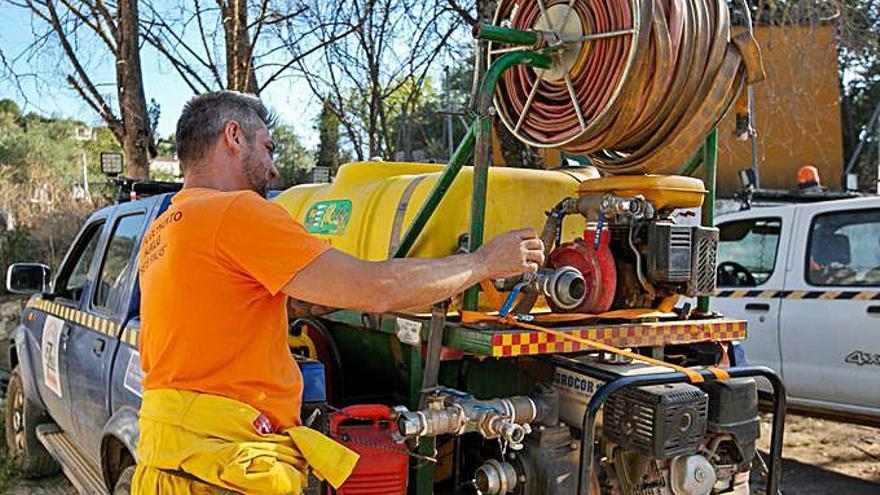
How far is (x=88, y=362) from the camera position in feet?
14.0

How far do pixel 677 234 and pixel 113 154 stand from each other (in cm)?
611

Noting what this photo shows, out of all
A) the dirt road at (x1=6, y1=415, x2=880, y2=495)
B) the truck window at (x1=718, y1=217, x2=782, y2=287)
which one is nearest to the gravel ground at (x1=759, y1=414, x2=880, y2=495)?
the dirt road at (x1=6, y1=415, x2=880, y2=495)

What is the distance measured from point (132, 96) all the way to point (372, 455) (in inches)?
328

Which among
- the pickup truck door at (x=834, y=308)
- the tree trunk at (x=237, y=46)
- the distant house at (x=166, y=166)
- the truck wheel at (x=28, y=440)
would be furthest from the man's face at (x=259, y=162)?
the distant house at (x=166, y=166)

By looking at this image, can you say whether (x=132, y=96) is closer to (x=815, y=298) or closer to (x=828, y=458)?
(x=815, y=298)

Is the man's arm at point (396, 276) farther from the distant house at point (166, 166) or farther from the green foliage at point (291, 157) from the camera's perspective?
the distant house at point (166, 166)

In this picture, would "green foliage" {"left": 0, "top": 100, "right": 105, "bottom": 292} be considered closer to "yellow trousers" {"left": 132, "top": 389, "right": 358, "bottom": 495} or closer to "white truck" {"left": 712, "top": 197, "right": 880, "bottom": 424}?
"white truck" {"left": 712, "top": 197, "right": 880, "bottom": 424}

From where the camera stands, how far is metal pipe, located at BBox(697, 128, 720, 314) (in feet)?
11.0

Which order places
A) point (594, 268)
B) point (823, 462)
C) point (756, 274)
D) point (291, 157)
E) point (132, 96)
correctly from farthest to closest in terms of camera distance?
point (291, 157) → point (132, 96) → point (756, 274) → point (823, 462) → point (594, 268)

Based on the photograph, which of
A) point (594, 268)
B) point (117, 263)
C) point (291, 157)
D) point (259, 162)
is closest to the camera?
point (259, 162)

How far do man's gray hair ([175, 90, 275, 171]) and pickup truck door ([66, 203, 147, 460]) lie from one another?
67.7 inches

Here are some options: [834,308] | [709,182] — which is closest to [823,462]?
[834,308]

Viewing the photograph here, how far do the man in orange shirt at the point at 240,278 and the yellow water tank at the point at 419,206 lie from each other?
2.82 feet

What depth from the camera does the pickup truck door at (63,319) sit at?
4676mm
